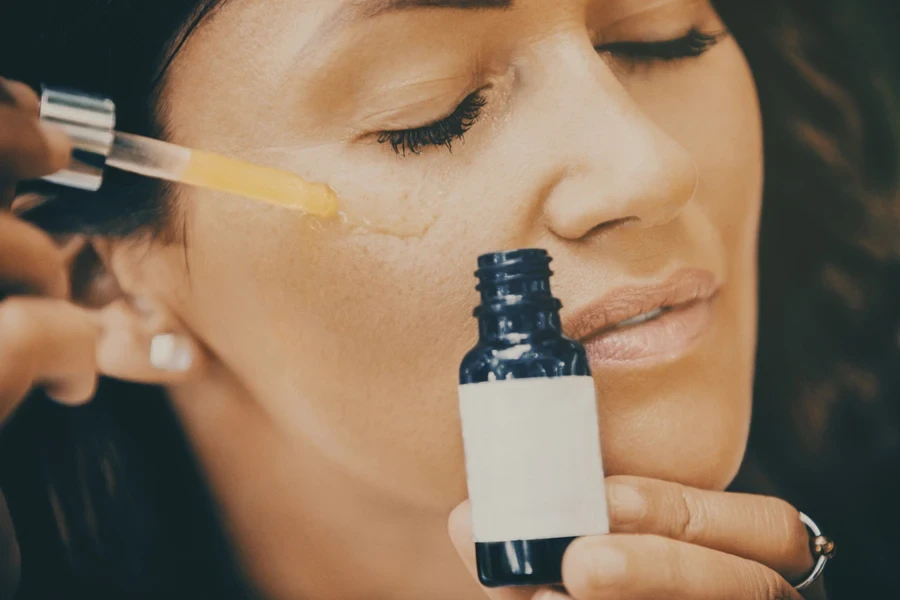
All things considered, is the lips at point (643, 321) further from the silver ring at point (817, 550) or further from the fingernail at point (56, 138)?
the fingernail at point (56, 138)

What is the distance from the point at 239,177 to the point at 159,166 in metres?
0.06

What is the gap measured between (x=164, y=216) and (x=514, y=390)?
32 cm

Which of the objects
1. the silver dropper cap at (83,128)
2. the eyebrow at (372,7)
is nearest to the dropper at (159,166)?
the silver dropper cap at (83,128)

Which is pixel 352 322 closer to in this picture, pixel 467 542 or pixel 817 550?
pixel 467 542

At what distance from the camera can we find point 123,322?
0.67 m

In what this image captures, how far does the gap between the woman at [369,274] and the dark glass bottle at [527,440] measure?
0.03 metres

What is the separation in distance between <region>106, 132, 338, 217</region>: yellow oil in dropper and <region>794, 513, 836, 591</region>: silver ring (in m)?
0.45

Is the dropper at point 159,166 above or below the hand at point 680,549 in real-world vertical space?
above

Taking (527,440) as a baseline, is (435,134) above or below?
above

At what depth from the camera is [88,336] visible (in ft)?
2.15

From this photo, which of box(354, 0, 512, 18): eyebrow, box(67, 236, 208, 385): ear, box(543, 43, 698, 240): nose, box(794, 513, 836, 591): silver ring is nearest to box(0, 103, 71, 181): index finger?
box(67, 236, 208, 385): ear

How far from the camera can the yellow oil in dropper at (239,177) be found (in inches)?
23.7

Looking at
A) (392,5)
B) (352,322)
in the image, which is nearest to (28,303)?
(352,322)

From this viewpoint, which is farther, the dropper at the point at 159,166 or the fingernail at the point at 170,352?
the fingernail at the point at 170,352
